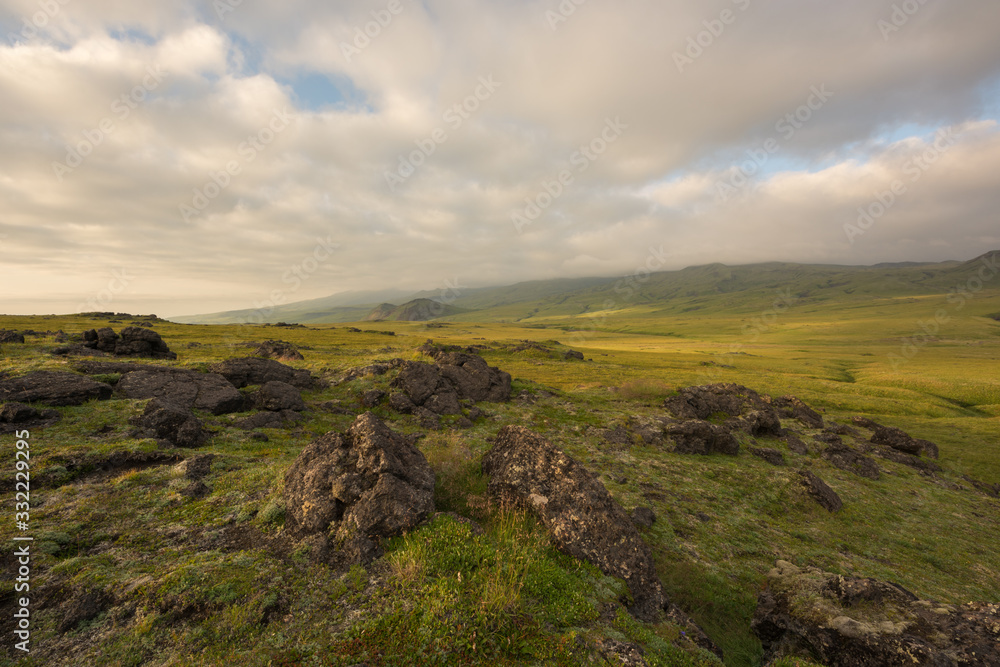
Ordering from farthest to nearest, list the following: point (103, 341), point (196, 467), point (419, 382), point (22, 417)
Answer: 1. point (103, 341)
2. point (419, 382)
3. point (22, 417)
4. point (196, 467)

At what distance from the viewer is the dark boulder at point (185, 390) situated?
23.5 meters

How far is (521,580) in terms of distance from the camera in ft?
32.0

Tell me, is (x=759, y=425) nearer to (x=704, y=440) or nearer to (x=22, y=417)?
(x=704, y=440)

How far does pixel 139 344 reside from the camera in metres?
39.5

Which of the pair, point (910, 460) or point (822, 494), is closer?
point (822, 494)

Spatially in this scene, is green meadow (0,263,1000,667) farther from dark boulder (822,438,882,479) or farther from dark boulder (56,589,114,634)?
dark boulder (822,438,882,479)

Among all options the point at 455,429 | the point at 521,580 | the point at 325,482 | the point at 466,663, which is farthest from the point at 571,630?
the point at 455,429

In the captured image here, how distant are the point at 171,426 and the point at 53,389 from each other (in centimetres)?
767

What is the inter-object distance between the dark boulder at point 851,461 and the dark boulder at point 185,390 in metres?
45.3

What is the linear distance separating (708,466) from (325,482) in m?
24.8

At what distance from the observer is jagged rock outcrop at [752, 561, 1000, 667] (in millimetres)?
9336

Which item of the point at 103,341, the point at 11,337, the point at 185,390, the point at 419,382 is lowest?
the point at 419,382

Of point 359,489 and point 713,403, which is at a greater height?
point 359,489

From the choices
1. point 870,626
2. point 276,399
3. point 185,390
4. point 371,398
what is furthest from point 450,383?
point 870,626
